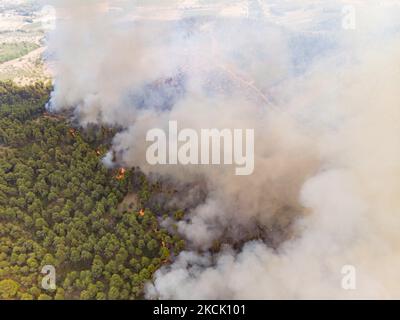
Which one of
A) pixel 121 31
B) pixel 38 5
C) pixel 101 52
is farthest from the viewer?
pixel 38 5

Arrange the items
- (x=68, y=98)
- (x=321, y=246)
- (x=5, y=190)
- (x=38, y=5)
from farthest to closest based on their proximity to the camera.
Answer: (x=38, y=5) → (x=68, y=98) → (x=5, y=190) → (x=321, y=246)

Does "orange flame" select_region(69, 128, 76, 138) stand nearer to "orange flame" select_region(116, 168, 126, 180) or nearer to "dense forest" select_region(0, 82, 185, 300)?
"dense forest" select_region(0, 82, 185, 300)

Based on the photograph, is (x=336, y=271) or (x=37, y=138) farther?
(x=37, y=138)

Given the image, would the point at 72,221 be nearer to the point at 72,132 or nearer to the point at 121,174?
the point at 121,174

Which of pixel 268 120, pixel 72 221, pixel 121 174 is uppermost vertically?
pixel 268 120

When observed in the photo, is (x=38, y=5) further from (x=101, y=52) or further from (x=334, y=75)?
(x=334, y=75)

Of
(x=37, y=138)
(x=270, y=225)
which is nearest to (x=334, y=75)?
(x=270, y=225)

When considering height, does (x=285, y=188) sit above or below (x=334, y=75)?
below

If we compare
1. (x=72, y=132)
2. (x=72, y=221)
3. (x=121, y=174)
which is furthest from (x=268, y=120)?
(x=72, y=221)

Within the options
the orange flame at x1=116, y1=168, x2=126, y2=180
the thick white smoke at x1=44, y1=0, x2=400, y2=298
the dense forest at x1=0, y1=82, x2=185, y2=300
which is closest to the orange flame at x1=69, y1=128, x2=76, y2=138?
the dense forest at x1=0, y1=82, x2=185, y2=300
